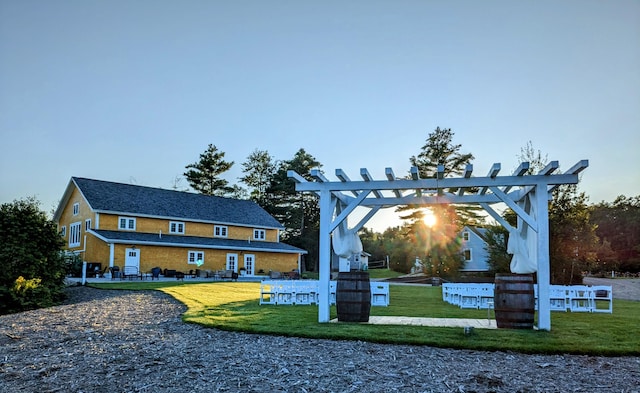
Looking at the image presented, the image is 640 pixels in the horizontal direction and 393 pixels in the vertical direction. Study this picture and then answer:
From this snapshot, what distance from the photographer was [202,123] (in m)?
19.6

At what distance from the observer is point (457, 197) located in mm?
11844

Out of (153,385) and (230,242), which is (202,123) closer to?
(153,385)

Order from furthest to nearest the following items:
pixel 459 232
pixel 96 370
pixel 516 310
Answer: pixel 459 232
pixel 516 310
pixel 96 370

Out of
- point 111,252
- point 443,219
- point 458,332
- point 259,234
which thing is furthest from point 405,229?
point 458,332

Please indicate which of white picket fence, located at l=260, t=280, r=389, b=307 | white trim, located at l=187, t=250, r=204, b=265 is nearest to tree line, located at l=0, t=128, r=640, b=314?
white picket fence, located at l=260, t=280, r=389, b=307

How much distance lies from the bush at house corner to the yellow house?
11.5m

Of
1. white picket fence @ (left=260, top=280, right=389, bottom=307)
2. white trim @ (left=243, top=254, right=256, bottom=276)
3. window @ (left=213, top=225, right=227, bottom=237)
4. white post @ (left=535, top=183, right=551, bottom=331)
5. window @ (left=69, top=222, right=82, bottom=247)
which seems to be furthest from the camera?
window @ (left=213, top=225, right=227, bottom=237)

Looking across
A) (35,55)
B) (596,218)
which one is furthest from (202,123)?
(596,218)

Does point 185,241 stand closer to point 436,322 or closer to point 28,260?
point 28,260

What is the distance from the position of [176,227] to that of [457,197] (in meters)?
27.1

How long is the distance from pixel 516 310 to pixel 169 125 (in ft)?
50.7

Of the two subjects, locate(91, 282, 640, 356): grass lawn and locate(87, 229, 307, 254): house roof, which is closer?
locate(91, 282, 640, 356): grass lawn

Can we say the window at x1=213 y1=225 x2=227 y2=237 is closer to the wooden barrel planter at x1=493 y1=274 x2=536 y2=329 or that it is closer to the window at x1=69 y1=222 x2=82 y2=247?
the window at x1=69 y1=222 x2=82 y2=247

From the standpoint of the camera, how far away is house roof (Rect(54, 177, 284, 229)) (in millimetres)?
32562
